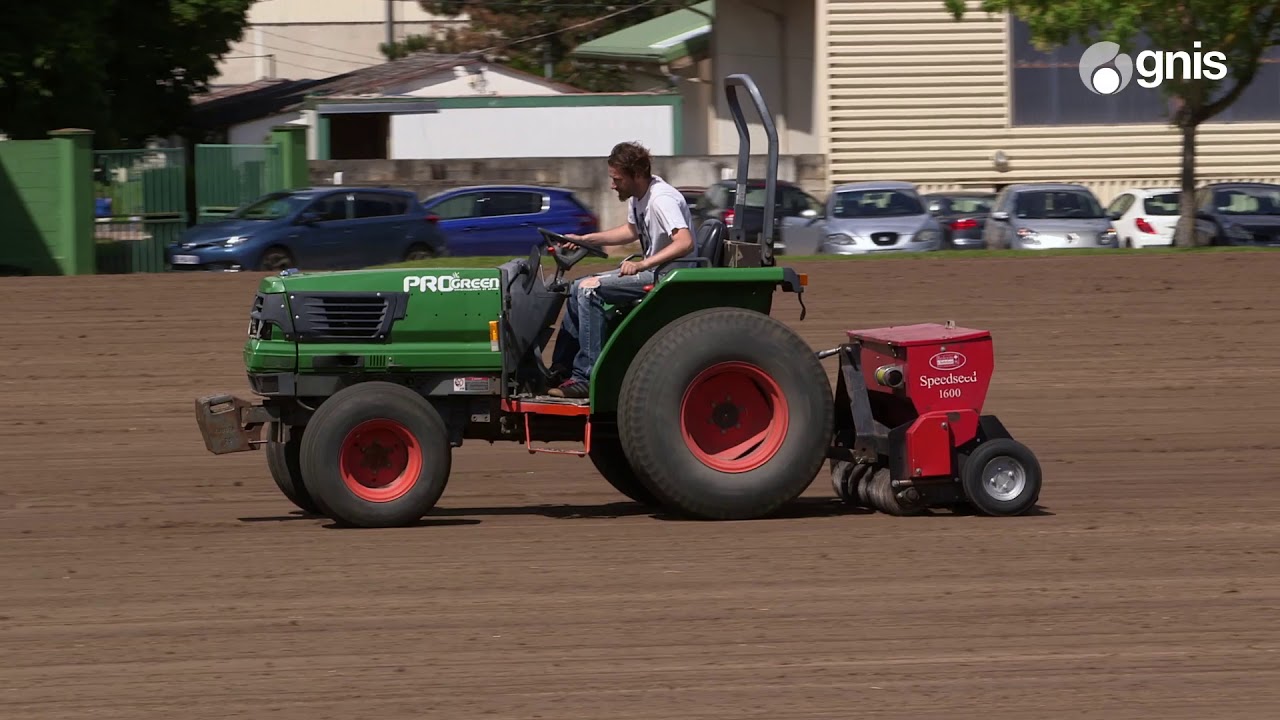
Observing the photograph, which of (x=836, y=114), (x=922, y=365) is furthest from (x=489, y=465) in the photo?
(x=836, y=114)

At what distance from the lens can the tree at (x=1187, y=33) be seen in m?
21.0

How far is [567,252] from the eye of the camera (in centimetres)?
880

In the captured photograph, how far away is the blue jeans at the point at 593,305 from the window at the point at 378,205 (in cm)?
1630

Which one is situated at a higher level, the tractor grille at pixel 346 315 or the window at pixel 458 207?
the window at pixel 458 207

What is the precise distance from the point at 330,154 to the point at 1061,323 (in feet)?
92.8

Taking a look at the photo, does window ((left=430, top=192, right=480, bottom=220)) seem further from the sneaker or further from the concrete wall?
the sneaker

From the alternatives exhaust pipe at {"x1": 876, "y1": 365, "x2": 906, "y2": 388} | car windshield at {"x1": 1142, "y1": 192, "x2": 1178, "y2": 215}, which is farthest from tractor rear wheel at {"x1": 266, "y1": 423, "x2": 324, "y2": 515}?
car windshield at {"x1": 1142, "y1": 192, "x2": 1178, "y2": 215}

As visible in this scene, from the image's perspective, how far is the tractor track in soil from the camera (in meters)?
5.77

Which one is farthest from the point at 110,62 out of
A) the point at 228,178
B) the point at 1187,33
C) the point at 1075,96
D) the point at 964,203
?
the point at 1187,33

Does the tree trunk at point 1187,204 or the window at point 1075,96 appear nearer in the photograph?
the tree trunk at point 1187,204

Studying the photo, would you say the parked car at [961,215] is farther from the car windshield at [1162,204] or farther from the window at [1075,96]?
the window at [1075,96]

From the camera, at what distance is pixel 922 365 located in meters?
8.84

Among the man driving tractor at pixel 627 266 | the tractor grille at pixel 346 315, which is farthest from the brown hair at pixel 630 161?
the tractor grille at pixel 346 315

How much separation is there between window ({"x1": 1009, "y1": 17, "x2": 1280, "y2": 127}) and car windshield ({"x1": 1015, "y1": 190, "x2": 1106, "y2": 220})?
9.42 m
